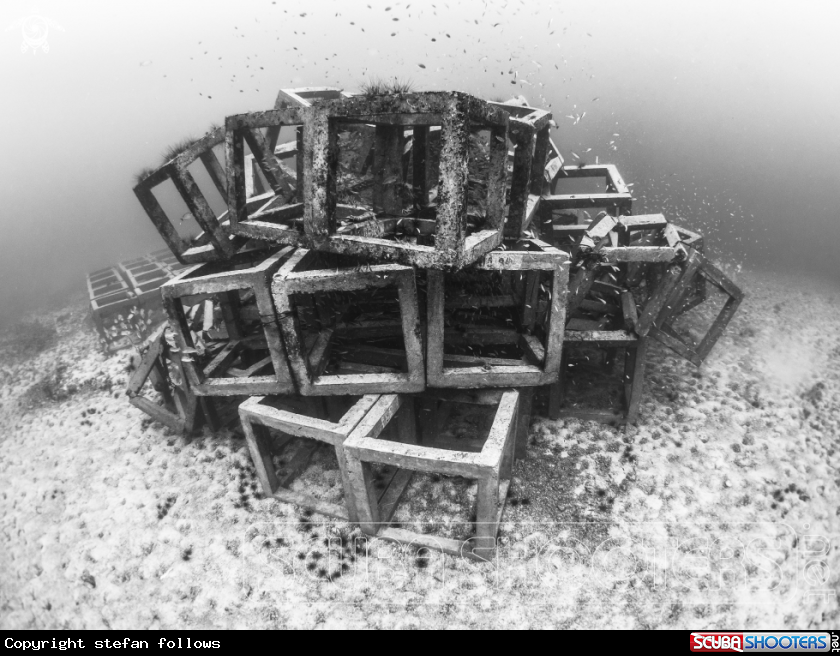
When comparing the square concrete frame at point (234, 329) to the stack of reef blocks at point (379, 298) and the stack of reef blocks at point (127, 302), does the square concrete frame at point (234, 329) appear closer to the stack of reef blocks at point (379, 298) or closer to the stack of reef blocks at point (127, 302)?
the stack of reef blocks at point (379, 298)

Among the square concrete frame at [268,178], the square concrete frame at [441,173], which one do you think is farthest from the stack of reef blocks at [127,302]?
the square concrete frame at [441,173]

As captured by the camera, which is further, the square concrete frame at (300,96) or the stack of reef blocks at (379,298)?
the square concrete frame at (300,96)

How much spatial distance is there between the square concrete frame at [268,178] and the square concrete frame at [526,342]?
133cm

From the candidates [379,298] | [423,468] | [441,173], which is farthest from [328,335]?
[441,173]

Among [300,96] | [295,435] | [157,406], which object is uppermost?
[300,96]

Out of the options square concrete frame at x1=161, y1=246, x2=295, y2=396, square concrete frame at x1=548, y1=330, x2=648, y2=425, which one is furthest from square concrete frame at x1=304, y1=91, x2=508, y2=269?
square concrete frame at x1=548, y1=330, x2=648, y2=425

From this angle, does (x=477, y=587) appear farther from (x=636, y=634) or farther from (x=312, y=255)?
(x=312, y=255)

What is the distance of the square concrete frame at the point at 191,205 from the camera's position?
4.22 metres

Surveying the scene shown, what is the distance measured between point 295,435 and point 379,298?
177cm

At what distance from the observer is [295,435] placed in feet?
12.9

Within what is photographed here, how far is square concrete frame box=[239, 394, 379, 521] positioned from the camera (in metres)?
3.46

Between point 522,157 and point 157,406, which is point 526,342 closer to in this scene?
point 522,157

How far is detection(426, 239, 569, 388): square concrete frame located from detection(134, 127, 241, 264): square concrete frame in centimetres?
249

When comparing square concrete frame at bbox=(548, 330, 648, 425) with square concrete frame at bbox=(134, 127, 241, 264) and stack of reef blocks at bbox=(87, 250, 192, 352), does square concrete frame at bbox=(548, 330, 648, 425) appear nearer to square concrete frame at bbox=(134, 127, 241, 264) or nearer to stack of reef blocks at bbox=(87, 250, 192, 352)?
square concrete frame at bbox=(134, 127, 241, 264)
